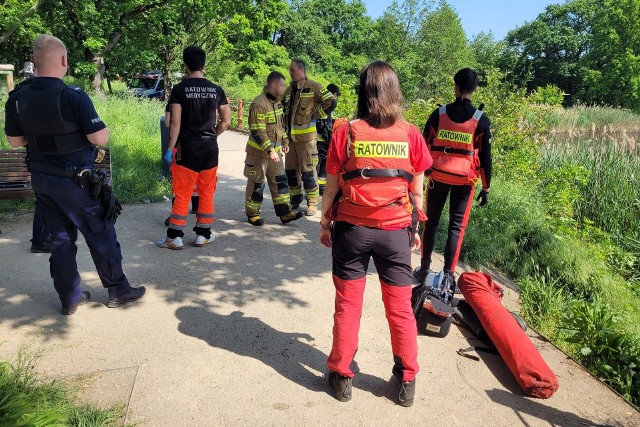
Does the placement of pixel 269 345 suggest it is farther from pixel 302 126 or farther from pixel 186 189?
pixel 302 126

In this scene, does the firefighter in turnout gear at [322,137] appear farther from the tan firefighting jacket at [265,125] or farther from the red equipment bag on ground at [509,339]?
the red equipment bag on ground at [509,339]

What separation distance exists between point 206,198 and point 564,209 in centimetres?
519

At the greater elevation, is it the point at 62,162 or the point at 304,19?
the point at 304,19

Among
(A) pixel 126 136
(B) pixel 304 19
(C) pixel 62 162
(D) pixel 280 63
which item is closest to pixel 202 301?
(C) pixel 62 162

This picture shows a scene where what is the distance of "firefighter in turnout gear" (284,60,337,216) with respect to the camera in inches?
262

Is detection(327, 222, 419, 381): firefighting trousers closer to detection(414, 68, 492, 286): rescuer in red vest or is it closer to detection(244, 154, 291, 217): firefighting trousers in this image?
detection(414, 68, 492, 286): rescuer in red vest

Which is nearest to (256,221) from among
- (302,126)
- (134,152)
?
(302,126)

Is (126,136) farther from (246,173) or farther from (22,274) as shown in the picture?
(22,274)

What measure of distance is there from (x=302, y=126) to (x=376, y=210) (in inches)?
157

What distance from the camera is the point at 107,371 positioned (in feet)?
11.0

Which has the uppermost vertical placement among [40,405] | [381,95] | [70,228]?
[381,95]

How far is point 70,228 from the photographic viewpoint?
3941mm

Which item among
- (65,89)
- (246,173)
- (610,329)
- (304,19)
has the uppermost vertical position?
(304,19)

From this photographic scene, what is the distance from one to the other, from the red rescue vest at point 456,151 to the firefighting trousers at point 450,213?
0.37 feet
